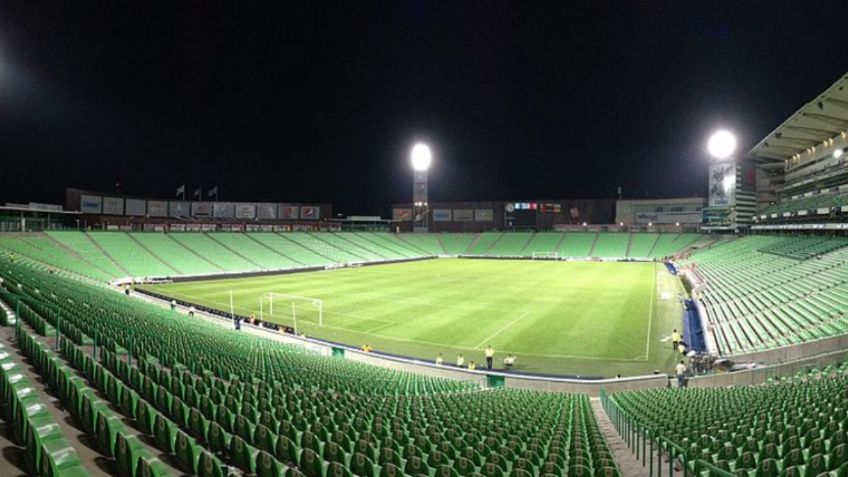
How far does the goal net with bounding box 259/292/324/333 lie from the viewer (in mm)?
30266

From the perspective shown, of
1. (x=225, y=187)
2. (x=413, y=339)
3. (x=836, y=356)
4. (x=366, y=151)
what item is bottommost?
(x=413, y=339)

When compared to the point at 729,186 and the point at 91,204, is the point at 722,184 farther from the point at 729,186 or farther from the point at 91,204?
the point at 91,204

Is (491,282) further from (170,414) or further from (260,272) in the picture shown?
(170,414)

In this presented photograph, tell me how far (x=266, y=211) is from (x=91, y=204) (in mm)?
27223

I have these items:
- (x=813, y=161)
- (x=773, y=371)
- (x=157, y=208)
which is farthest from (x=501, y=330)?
(x=157, y=208)

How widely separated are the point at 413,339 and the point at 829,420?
2014 cm

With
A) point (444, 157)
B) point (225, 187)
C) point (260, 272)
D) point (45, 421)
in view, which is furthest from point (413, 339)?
point (444, 157)

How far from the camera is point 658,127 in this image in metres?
72.1

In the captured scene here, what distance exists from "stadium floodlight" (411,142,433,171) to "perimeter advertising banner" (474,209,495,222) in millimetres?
17928

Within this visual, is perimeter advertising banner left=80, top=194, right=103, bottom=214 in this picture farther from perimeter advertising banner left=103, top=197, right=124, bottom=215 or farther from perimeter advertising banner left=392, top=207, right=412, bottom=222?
perimeter advertising banner left=392, top=207, right=412, bottom=222

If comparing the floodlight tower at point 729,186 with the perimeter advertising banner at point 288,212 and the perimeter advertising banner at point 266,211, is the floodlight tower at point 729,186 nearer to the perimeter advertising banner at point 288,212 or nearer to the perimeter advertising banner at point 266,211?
A: the perimeter advertising banner at point 288,212

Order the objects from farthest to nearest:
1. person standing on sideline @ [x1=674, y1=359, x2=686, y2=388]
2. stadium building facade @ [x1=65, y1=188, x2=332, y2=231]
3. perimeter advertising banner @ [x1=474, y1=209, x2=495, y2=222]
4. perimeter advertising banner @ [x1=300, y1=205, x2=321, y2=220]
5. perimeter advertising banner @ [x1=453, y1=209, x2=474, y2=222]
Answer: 1. perimeter advertising banner @ [x1=453, y1=209, x2=474, y2=222]
2. perimeter advertising banner @ [x1=474, y1=209, x2=495, y2=222]
3. perimeter advertising banner @ [x1=300, y1=205, x2=321, y2=220]
4. stadium building facade @ [x1=65, y1=188, x2=332, y2=231]
5. person standing on sideline @ [x1=674, y1=359, x2=686, y2=388]

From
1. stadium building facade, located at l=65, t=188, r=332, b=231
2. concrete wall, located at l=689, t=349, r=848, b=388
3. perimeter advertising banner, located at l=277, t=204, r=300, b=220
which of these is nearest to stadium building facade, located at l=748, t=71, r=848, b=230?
concrete wall, located at l=689, t=349, r=848, b=388

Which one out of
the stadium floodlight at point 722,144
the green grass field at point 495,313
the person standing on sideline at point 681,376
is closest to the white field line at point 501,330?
the green grass field at point 495,313
